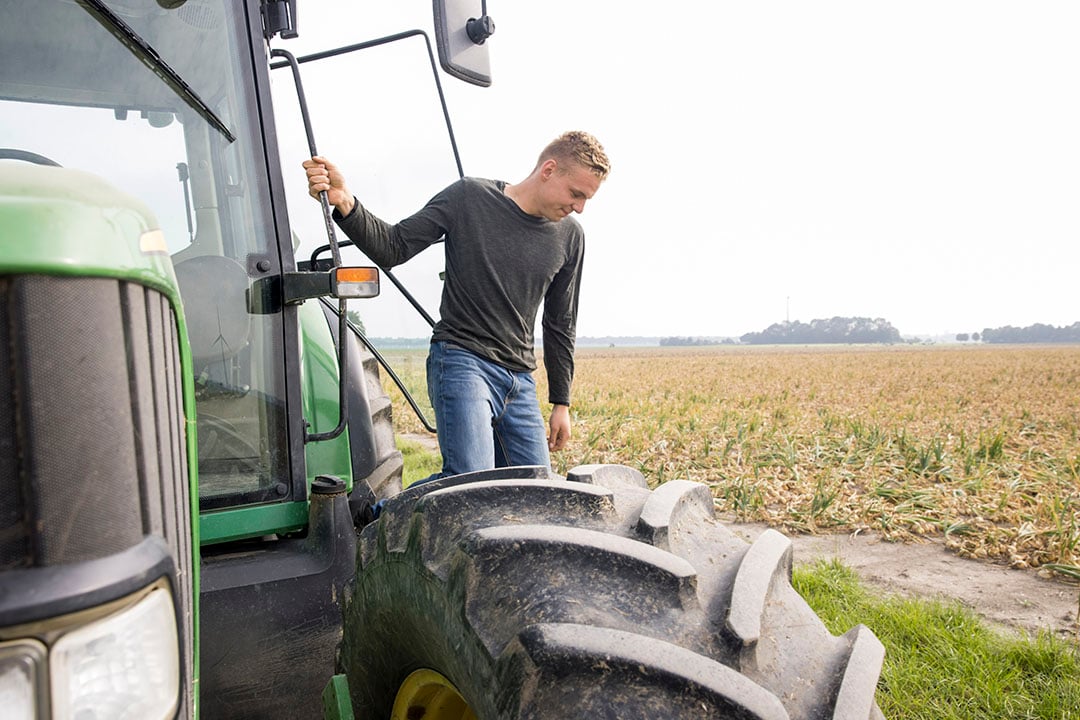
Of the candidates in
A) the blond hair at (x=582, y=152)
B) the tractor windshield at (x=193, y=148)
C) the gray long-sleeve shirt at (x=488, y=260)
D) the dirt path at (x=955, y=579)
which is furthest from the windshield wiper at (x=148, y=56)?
the dirt path at (x=955, y=579)

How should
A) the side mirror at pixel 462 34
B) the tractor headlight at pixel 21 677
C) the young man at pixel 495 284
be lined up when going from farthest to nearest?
1. the young man at pixel 495 284
2. the side mirror at pixel 462 34
3. the tractor headlight at pixel 21 677

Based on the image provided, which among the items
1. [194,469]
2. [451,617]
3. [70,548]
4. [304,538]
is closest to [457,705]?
[451,617]

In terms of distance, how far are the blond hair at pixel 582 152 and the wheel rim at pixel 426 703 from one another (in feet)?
6.41

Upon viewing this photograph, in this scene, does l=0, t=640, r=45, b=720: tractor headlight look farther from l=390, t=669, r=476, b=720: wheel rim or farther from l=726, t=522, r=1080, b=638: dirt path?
l=726, t=522, r=1080, b=638: dirt path

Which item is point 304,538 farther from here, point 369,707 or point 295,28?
point 295,28

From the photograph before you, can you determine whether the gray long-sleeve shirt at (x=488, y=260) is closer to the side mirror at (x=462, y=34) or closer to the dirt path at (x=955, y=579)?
the side mirror at (x=462, y=34)

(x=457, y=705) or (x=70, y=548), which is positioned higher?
(x=70, y=548)

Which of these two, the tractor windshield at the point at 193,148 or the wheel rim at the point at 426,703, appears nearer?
the wheel rim at the point at 426,703

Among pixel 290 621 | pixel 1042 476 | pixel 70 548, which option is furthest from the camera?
pixel 1042 476

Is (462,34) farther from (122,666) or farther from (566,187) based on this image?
(122,666)

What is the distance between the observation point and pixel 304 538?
1.93 m

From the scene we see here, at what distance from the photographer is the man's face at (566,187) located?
9.47 feet

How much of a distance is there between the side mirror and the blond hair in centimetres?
90

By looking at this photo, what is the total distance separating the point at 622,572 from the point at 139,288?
2.69 ft
